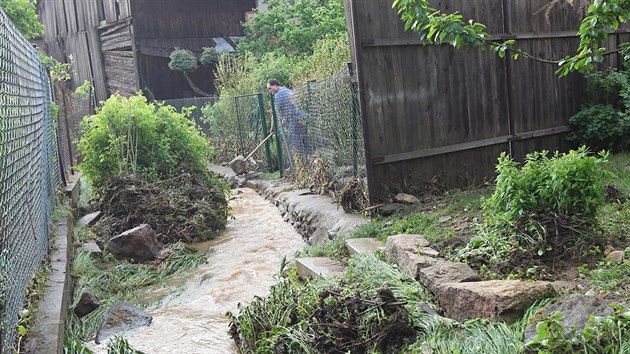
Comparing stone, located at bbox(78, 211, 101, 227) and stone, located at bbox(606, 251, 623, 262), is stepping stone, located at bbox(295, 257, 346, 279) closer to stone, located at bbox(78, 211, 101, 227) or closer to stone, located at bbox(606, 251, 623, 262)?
stone, located at bbox(606, 251, 623, 262)

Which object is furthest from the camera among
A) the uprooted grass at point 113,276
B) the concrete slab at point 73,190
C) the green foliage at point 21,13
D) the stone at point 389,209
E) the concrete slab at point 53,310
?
the green foliage at point 21,13

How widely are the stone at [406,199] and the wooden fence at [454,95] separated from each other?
0.44ft

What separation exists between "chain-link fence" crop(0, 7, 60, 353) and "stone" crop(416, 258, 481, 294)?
2.51 m

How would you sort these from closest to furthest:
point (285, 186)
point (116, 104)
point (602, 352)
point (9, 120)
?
point (602, 352) < point (9, 120) < point (116, 104) < point (285, 186)

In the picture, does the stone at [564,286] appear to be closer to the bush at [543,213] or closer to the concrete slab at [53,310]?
Answer: the bush at [543,213]

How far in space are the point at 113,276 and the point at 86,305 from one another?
1.20 meters

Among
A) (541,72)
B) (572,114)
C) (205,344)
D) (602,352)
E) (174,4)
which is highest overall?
(174,4)

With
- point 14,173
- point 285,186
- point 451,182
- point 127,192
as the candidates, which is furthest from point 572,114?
point 14,173

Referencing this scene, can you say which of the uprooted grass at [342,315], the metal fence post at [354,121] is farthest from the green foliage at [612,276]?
the metal fence post at [354,121]

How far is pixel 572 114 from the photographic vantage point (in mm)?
9062

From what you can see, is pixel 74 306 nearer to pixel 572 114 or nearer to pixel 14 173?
pixel 14 173

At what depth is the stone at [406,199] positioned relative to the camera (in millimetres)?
7074

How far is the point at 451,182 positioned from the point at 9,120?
515 cm

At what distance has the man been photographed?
10.5 m
